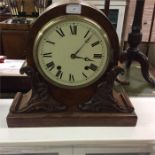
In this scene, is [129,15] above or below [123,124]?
above

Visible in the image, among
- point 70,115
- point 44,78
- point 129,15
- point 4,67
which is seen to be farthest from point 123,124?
point 129,15

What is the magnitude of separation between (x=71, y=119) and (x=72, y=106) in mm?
35

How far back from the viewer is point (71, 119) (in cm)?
67

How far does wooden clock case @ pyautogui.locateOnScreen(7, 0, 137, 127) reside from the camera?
636 millimetres

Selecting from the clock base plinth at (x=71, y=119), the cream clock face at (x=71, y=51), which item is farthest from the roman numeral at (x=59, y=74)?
the clock base plinth at (x=71, y=119)

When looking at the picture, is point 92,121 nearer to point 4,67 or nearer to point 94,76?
point 94,76

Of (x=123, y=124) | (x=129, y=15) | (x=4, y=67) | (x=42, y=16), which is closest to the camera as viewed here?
(x=42, y=16)

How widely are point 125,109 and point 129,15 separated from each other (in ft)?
4.00

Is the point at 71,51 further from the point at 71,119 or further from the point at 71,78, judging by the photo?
the point at 71,119

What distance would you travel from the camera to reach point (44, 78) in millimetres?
636

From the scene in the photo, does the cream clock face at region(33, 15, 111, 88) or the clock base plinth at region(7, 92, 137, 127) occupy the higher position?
the cream clock face at region(33, 15, 111, 88)

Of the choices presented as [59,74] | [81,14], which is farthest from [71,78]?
[81,14]

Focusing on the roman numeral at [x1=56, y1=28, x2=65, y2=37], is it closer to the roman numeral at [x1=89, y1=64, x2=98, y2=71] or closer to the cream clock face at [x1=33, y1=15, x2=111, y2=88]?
the cream clock face at [x1=33, y1=15, x2=111, y2=88]

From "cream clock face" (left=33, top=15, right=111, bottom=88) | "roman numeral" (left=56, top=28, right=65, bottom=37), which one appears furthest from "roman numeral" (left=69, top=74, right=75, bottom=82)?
"roman numeral" (left=56, top=28, right=65, bottom=37)
